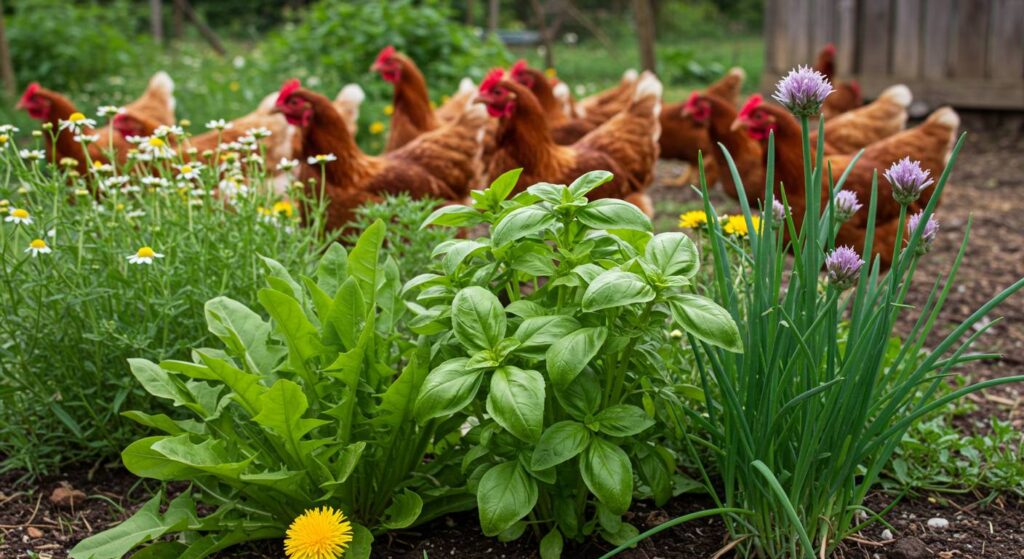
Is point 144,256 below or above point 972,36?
above

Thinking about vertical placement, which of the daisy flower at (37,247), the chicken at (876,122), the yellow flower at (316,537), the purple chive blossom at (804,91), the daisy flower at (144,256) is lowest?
the chicken at (876,122)

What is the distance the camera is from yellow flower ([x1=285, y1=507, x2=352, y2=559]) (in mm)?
1959

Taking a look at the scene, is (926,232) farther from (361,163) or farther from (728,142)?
(728,142)

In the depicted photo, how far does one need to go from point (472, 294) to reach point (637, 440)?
1.76 feet

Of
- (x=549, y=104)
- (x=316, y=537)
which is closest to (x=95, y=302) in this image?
(x=316, y=537)

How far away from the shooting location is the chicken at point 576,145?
472cm

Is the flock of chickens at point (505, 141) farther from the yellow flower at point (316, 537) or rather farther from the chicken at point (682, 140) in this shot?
the yellow flower at point (316, 537)

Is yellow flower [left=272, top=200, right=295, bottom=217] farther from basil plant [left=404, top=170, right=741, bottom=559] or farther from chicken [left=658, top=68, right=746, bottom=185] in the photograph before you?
chicken [left=658, top=68, right=746, bottom=185]

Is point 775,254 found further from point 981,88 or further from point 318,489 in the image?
point 981,88

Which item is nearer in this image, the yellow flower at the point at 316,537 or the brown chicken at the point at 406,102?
the yellow flower at the point at 316,537

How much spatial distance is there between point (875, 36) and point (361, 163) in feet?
22.9

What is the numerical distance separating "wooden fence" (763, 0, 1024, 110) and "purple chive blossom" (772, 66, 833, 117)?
27.1 feet

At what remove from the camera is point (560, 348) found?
74.3 inches

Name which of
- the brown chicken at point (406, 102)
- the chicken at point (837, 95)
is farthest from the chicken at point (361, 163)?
the chicken at point (837, 95)
